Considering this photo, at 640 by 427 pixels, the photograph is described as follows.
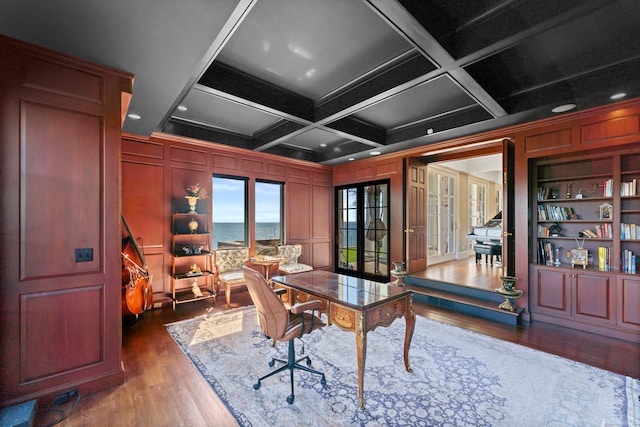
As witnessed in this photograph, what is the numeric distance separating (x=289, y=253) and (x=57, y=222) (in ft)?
12.8

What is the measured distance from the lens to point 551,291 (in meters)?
3.62

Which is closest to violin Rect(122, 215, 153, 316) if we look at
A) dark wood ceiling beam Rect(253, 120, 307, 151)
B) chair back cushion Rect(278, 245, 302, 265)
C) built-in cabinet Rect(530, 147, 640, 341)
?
chair back cushion Rect(278, 245, 302, 265)

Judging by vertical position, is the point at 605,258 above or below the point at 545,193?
below

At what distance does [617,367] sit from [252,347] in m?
3.55

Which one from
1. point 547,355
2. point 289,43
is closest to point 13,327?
point 289,43

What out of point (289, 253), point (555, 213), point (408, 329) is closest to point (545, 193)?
point (555, 213)

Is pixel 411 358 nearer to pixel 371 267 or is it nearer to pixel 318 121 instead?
pixel 318 121

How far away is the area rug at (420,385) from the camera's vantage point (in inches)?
75.1

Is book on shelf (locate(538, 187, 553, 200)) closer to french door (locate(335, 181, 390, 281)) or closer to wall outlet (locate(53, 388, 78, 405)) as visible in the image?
french door (locate(335, 181, 390, 281))

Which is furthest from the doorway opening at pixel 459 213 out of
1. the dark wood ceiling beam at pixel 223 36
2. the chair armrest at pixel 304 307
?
the dark wood ceiling beam at pixel 223 36

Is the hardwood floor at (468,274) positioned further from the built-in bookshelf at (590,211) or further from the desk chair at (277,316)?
the desk chair at (277,316)

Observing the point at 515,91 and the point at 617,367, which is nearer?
the point at 617,367

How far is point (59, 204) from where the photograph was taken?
2.09 meters

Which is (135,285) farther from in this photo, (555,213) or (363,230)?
(555,213)
